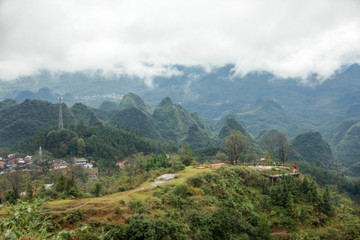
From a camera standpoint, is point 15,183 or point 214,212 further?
point 15,183

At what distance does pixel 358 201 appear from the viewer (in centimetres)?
5016

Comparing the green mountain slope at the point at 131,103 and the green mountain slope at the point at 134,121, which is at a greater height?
the green mountain slope at the point at 131,103

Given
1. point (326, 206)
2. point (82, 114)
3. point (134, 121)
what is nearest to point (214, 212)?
point (326, 206)

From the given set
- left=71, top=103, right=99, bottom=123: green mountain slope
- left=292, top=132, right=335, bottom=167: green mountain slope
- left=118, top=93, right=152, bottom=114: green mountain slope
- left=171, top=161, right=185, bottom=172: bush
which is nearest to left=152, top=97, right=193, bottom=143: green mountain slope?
left=118, top=93, right=152, bottom=114: green mountain slope

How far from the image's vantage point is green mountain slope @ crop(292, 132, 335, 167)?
305ft

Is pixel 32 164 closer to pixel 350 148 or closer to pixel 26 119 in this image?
pixel 26 119

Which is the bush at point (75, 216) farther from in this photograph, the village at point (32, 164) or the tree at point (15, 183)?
the village at point (32, 164)

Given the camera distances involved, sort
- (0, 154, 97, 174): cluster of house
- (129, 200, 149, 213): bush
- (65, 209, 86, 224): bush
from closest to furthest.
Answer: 1. (65, 209, 86, 224): bush
2. (129, 200, 149, 213): bush
3. (0, 154, 97, 174): cluster of house

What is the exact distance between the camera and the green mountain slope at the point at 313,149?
92981 mm

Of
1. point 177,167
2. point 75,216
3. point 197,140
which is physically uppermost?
point 75,216

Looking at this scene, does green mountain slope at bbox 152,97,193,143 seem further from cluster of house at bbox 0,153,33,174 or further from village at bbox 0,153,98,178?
cluster of house at bbox 0,153,33,174

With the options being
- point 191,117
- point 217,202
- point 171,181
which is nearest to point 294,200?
point 217,202

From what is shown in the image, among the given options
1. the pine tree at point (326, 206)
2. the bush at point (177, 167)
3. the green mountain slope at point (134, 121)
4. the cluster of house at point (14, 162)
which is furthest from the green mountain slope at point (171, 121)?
the pine tree at point (326, 206)

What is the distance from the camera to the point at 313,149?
317 feet
